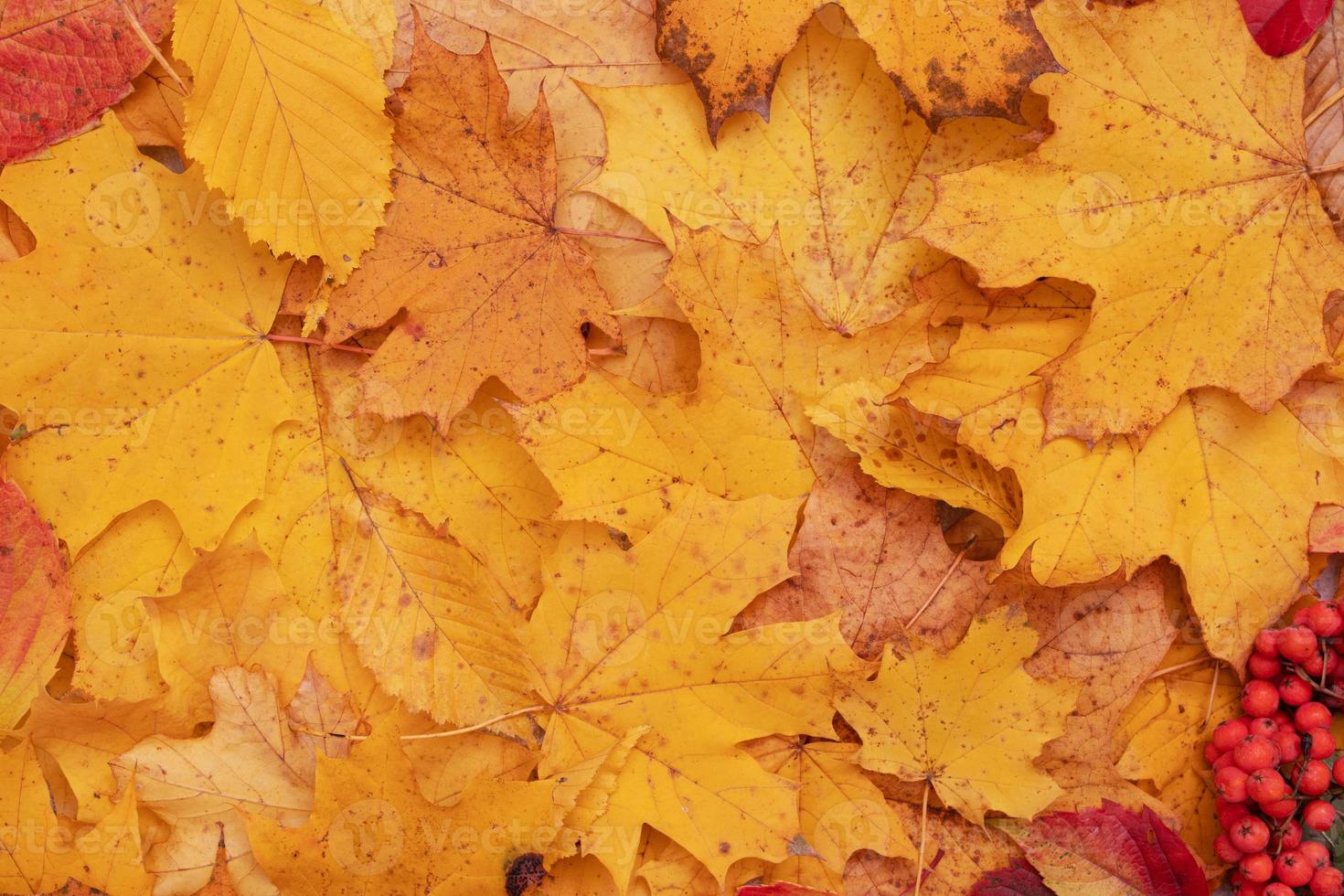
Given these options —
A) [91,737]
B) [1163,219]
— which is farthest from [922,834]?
[91,737]

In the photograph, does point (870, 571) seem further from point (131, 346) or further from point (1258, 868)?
point (131, 346)

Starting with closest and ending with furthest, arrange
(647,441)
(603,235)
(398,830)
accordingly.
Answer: (398,830) → (647,441) → (603,235)

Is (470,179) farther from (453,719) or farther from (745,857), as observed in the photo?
(745,857)

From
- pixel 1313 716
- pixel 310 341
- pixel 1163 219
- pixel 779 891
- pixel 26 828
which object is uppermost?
pixel 1163 219

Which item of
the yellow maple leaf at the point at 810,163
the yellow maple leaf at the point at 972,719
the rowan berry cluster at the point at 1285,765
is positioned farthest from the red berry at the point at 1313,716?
the yellow maple leaf at the point at 810,163

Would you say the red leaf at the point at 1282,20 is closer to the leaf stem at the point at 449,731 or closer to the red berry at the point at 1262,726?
the red berry at the point at 1262,726

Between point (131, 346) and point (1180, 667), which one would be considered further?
point (1180, 667)
